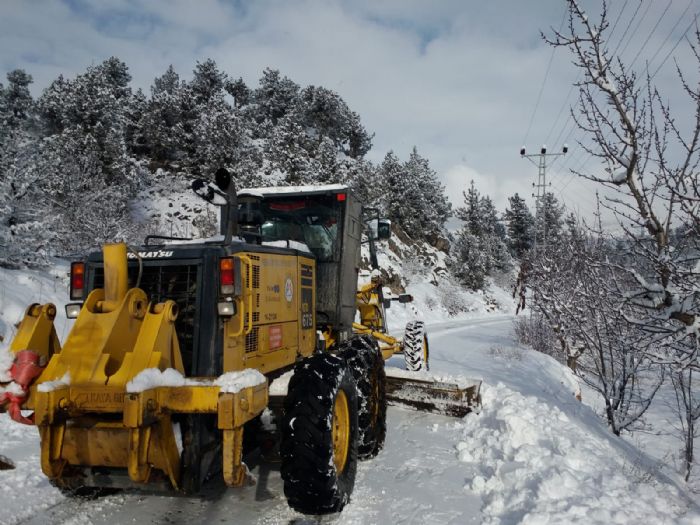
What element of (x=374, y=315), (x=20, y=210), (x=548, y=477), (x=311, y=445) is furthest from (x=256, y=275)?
(x=20, y=210)

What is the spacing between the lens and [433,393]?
6750 mm

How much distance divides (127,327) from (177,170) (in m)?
31.5

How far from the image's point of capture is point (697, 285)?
3.59 metres

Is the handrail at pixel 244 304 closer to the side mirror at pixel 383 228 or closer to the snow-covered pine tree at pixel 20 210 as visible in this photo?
the side mirror at pixel 383 228

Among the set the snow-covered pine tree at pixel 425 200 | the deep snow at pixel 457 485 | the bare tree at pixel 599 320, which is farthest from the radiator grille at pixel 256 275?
the snow-covered pine tree at pixel 425 200

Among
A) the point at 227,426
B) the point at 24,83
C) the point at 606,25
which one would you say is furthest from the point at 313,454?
the point at 24,83

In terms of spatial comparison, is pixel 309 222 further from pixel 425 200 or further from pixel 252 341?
pixel 425 200

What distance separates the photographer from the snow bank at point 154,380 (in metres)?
2.67

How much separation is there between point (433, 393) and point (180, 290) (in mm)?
4302

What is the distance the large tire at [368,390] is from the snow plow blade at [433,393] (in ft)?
4.13

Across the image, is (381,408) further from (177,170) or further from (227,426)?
(177,170)

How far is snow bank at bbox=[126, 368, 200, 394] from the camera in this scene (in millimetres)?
2672

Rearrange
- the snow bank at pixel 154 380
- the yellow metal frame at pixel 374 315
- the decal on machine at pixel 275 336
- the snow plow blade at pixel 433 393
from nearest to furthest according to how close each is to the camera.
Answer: the snow bank at pixel 154 380 < the decal on machine at pixel 275 336 < the snow plow blade at pixel 433 393 < the yellow metal frame at pixel 374 315

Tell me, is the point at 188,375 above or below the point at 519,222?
below
